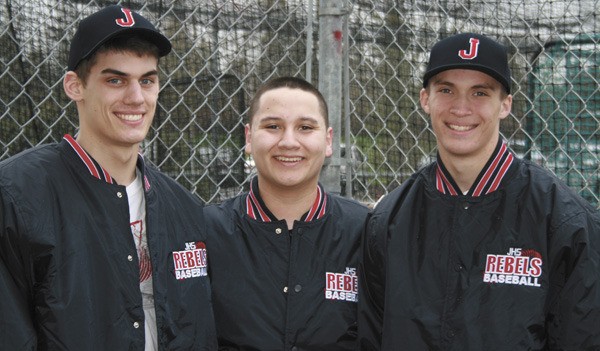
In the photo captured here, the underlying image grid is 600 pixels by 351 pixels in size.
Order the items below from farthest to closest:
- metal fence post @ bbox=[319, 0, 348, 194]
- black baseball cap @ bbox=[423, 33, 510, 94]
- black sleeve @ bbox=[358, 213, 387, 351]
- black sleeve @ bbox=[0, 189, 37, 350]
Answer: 1. metal fence post @ bbox=[319, 0, 348, 194]
2. black sleeve @ bbox=[358, 213, 387, 351]
3. black baseball cap @ bbox=[423, 33, 510, 94]
4. black sleeve @ bbox=[0, 189, 37, 350]

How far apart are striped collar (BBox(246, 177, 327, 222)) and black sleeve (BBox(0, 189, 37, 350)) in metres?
1.06

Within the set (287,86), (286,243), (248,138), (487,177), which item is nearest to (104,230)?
(286,243)

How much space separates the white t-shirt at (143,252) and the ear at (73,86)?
39 cm

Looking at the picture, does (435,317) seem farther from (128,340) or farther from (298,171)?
(128,340)

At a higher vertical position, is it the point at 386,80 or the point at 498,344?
the point at 386,80

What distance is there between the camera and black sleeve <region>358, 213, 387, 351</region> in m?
3.46

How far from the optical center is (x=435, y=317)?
3.24 m

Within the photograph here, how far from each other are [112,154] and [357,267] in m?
1.09

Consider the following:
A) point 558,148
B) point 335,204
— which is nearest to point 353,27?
point 335,204

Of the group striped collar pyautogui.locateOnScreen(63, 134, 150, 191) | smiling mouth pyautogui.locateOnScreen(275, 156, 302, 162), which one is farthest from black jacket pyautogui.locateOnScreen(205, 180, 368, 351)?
striped collar pyautogui.locateOnScreen(63, 134, 150, 191)

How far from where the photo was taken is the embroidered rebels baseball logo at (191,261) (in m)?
3.35

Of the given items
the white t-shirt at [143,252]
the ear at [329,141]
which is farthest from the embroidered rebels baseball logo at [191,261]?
the ear at [329,141]

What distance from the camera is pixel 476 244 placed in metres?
3.26

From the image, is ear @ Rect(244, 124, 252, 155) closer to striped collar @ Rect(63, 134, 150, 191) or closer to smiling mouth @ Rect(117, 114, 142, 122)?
smiling mouth @ Rect(117, 114, 142, 122)
